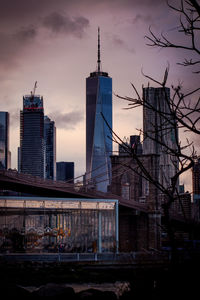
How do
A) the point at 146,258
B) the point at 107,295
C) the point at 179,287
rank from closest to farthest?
Result: the point at 179,287, the point at 107,295, the point at 146,258

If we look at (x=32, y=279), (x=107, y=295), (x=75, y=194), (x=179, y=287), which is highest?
(x=75, y=194)

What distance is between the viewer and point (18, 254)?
27.4m

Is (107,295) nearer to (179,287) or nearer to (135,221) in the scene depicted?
(179,287)

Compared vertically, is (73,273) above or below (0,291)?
below

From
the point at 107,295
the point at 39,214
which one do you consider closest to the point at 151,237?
the point at 39,214

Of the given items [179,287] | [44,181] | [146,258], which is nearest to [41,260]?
[146,258]

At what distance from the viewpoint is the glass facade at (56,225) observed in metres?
28.9

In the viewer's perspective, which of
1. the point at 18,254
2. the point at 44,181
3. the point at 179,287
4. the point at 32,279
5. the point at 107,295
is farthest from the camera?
the point at 44,181

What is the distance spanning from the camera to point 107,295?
910 centimetres

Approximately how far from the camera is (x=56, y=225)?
3055 cm

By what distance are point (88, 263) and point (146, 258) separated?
13.2 ft

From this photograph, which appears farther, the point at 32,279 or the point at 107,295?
the point at 32,279

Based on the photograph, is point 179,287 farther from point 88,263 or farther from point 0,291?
point 88,263

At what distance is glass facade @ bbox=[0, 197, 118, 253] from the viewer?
2889 centimetres
